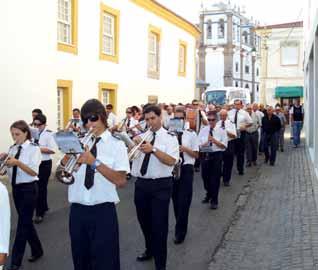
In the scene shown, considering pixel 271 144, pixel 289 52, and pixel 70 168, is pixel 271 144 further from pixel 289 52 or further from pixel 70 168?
pixel 289 52

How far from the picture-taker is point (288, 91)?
42.0 m

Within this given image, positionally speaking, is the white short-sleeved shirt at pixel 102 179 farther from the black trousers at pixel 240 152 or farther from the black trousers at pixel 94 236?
the black trousers at pixel 240 152

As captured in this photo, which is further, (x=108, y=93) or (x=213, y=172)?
(x=108, y=93)

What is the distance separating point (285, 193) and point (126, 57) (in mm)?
10431

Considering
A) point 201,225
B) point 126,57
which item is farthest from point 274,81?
point 201,225

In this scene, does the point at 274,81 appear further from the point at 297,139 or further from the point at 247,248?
the point at 247,248

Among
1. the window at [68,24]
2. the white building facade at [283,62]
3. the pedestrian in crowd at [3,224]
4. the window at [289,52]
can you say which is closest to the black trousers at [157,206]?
the pedestrian in crowd at [3,224]

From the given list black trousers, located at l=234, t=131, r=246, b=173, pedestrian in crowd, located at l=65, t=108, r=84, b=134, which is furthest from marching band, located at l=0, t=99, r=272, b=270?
black trousers, located at l=234, t=131, r=246, b=173

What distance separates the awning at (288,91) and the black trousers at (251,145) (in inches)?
1043

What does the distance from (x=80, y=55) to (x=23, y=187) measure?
1061cm

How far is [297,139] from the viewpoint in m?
21.9

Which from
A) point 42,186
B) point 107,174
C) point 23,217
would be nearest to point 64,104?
point 42,186

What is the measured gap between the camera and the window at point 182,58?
27141 mm

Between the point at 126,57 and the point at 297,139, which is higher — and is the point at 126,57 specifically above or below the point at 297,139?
above
